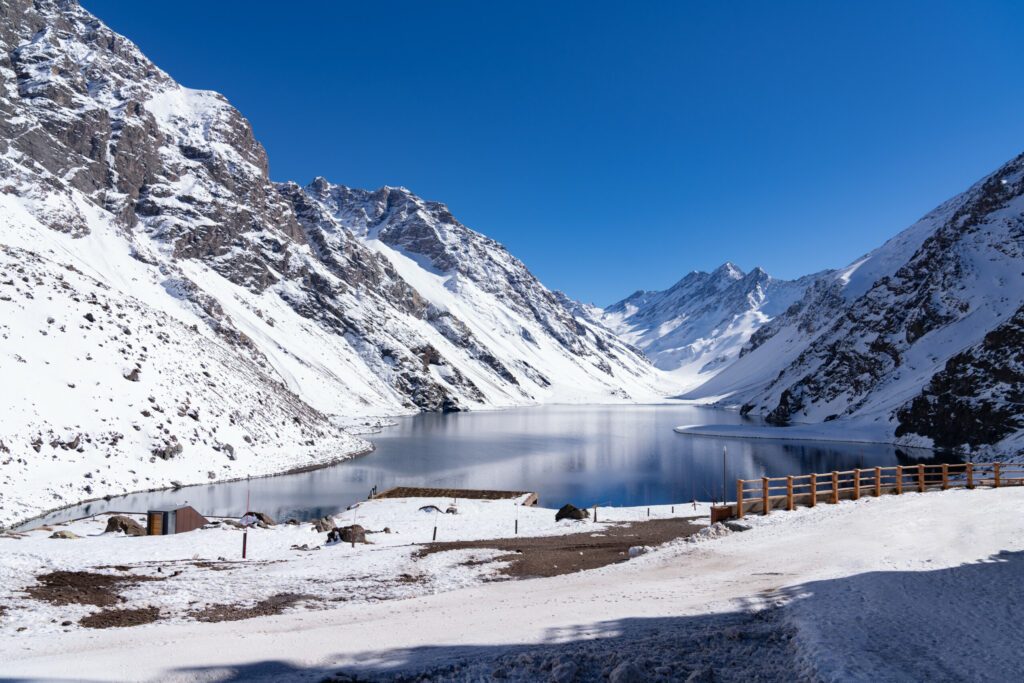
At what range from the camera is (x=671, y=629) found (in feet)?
39.1

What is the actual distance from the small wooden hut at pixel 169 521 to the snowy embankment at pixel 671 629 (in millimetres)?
15253

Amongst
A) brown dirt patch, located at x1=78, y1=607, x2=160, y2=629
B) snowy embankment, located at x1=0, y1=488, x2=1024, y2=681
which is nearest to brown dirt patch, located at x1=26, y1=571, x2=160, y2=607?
brown dirt patch, located at x1=78, y1=607, x2=160, y2=629

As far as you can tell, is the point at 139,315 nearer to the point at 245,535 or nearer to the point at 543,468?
the point at 543,468

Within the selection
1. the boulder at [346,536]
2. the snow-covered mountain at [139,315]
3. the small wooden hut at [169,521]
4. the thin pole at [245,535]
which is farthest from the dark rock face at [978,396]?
the small wooden hut at [169,521]

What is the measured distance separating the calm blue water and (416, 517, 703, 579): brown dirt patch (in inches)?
984

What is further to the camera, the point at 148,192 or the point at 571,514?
the point at 148,192

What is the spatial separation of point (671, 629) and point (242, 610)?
10.9m

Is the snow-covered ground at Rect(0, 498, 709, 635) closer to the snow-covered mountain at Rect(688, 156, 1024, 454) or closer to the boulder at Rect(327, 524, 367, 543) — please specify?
the boulder at Rect(327, 524, 367, 543)

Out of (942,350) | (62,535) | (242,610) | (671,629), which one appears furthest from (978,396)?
(62,535)

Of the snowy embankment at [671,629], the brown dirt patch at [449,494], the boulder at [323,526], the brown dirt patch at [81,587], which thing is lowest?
the brown dirt patch at [449,494]

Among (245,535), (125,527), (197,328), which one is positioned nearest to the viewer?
(245,535)

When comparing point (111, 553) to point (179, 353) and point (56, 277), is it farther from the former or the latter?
point (56, 277)

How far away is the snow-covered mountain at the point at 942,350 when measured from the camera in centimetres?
8525

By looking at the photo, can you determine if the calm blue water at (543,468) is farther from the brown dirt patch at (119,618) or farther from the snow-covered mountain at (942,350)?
the brown dirt patch at (119,618)
